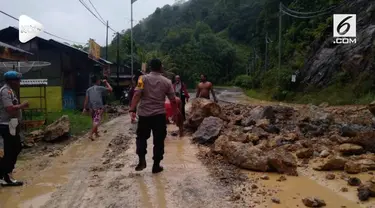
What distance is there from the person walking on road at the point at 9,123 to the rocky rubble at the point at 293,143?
3353 mm

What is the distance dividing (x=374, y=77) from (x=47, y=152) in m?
16.4

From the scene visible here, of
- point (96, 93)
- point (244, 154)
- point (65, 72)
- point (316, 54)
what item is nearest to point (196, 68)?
point (316, 54)

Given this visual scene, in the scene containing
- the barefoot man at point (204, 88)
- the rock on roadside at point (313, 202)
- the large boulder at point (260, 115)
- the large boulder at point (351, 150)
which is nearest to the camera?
the rock on roadside at point (313, 202)

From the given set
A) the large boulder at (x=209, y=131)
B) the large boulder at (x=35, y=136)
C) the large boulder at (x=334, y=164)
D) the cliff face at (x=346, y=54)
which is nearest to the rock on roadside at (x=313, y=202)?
the large boulder at (x=334, y=164)

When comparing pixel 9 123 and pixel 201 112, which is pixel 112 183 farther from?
pixel 201 112

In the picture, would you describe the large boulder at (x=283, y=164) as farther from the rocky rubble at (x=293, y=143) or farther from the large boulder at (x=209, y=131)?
the large boulder at (x=209, y=131)

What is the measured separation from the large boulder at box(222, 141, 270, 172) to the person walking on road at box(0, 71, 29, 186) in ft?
10.8

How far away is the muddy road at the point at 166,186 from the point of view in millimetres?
4914

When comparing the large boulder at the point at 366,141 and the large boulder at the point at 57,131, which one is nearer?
the large boulder at the point at 366,141

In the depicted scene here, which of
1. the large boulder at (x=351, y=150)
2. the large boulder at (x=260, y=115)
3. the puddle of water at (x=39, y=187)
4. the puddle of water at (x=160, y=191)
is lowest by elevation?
the puddle of water at (x=39, y=187)

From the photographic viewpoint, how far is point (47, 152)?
9148 millimetres

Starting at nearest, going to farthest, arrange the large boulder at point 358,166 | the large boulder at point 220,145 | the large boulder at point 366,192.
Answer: the large boulder at point 366,192, the large boulder at point 358,166, the large boulder at point 220,145

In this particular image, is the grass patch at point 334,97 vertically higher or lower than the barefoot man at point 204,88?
lower

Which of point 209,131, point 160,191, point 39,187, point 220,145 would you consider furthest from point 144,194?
point 209,131
